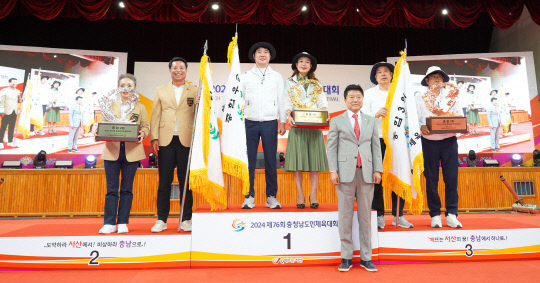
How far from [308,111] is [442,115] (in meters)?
1.43

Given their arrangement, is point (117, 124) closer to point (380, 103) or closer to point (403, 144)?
point (380, 103)

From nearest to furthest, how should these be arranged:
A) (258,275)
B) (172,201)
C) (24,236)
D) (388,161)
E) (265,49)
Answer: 1. (258,275)
2. (24,236)
3. (388,161)
4. (265,49)
5. (172,201)

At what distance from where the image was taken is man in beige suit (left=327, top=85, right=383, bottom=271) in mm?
2723

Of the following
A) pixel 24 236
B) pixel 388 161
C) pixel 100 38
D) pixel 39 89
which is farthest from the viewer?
pixel 100 38

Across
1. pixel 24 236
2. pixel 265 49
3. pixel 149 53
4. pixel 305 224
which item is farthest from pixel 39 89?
pixel 305 224

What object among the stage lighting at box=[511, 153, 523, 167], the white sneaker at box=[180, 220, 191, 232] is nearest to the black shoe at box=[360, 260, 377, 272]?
the white sneaker at box=[180, 220, 191, 232]

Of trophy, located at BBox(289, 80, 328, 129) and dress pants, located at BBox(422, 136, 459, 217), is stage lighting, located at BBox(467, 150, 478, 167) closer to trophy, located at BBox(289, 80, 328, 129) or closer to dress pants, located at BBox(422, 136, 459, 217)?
dress pants, located at BBox(422, 136, 459, 217)

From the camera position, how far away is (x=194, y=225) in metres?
2.85

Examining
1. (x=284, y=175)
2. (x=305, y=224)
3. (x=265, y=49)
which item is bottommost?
(x=305, y=224)

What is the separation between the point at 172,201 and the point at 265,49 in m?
3.83

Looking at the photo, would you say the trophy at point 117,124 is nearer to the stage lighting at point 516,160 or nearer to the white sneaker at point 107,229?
the white sneaker at point 107,229

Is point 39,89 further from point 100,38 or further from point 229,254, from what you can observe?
point 229,254

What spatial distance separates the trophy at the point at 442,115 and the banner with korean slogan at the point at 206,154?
7.28 feet

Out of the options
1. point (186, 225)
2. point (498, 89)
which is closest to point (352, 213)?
point (186, 225)
